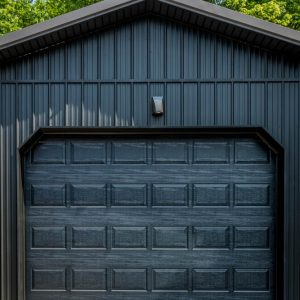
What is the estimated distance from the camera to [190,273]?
5.79 m

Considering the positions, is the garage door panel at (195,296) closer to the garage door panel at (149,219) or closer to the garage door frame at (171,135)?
the garage door frame at (171,135)

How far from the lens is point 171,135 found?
5.82 m

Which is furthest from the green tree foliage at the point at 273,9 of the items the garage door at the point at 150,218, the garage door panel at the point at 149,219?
the garage door panel at the point at 149,219

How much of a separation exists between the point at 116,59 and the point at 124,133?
1.06 meters

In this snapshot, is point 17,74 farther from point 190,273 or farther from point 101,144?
point 190,273

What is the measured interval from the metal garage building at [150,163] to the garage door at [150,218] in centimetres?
1

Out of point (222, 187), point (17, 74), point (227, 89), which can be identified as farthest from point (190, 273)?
point (17, 74)

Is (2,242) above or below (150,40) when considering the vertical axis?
below

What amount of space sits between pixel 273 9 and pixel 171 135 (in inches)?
488

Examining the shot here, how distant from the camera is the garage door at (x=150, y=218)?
19.0ft

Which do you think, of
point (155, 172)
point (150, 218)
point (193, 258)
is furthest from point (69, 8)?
point (193, 258)

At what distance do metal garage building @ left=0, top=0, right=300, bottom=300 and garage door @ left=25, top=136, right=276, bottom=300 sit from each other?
15 mm

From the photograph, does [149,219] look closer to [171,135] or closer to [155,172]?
[155,172]

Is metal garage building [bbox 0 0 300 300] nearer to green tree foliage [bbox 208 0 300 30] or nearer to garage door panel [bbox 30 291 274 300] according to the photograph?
garage door panel [bbox 30 291 274 300]
